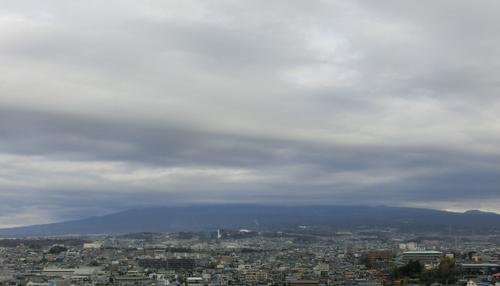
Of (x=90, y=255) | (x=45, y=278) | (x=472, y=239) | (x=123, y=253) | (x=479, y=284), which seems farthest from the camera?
(x=472, y=239)

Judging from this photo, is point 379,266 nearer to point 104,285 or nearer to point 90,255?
point 104,285

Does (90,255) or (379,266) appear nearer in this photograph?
(379,266)

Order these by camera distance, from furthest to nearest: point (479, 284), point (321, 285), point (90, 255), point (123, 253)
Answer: point (123, 253) < point (90, 255) < point (321, 285) < point (479, 284)

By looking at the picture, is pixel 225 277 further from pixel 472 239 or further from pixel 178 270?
pixel 472 239

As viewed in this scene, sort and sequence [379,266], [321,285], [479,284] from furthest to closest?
[379,266]
[321,285]
[479,284]

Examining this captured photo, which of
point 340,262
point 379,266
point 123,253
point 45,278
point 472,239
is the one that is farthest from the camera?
point 472,239

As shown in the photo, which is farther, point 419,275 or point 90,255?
point 90,255

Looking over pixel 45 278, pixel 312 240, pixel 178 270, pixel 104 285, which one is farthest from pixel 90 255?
pixel 312 240

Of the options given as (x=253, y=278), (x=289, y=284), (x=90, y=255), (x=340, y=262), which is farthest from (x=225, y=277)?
(x=90, y=255)
